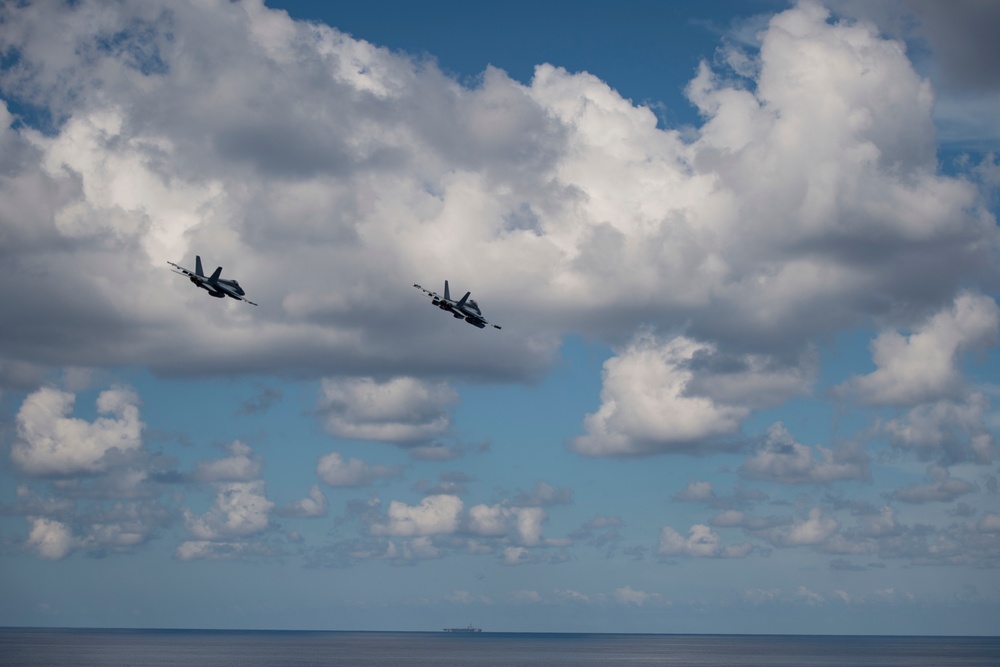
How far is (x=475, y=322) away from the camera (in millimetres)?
151125

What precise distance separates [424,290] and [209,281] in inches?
1161

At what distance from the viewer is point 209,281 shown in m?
140

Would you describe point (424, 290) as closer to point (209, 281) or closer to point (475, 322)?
point (475, 322)

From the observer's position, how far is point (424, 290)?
14538 cm

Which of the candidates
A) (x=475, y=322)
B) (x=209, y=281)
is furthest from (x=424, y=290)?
(x=209, y=281)

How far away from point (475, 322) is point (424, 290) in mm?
10183

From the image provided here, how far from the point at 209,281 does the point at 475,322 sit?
38.2 meters

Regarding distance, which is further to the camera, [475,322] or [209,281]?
[475,322]
